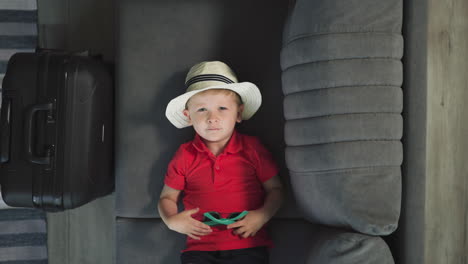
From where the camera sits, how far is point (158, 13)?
133 cm

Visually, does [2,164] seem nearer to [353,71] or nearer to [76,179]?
[76,179]

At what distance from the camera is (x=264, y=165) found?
1226 mm

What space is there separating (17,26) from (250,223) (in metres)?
1.30

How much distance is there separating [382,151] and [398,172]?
67 millimetres

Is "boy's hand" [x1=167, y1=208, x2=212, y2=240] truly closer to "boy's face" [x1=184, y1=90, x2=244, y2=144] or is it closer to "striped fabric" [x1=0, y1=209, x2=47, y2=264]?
"boy's face" [x1=184, y1=90, x2=244, y2=144]

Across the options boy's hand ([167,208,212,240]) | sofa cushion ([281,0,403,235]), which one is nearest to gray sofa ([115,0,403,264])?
sofa cushion ([281,0,403,235])

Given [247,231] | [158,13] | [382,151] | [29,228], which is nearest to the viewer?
[382,151]

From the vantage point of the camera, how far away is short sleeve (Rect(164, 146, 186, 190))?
123 cm

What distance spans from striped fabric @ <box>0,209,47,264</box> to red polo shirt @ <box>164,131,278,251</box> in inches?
31.2

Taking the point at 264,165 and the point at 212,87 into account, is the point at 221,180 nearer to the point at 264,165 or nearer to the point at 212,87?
the point at 264,165

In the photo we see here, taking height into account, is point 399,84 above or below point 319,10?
below

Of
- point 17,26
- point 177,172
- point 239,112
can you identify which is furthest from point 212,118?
point 17,26

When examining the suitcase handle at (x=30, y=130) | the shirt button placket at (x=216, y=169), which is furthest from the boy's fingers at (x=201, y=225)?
the suitcase handle at (x=30, y=130)

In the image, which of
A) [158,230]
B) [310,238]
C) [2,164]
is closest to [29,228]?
[2,164]
